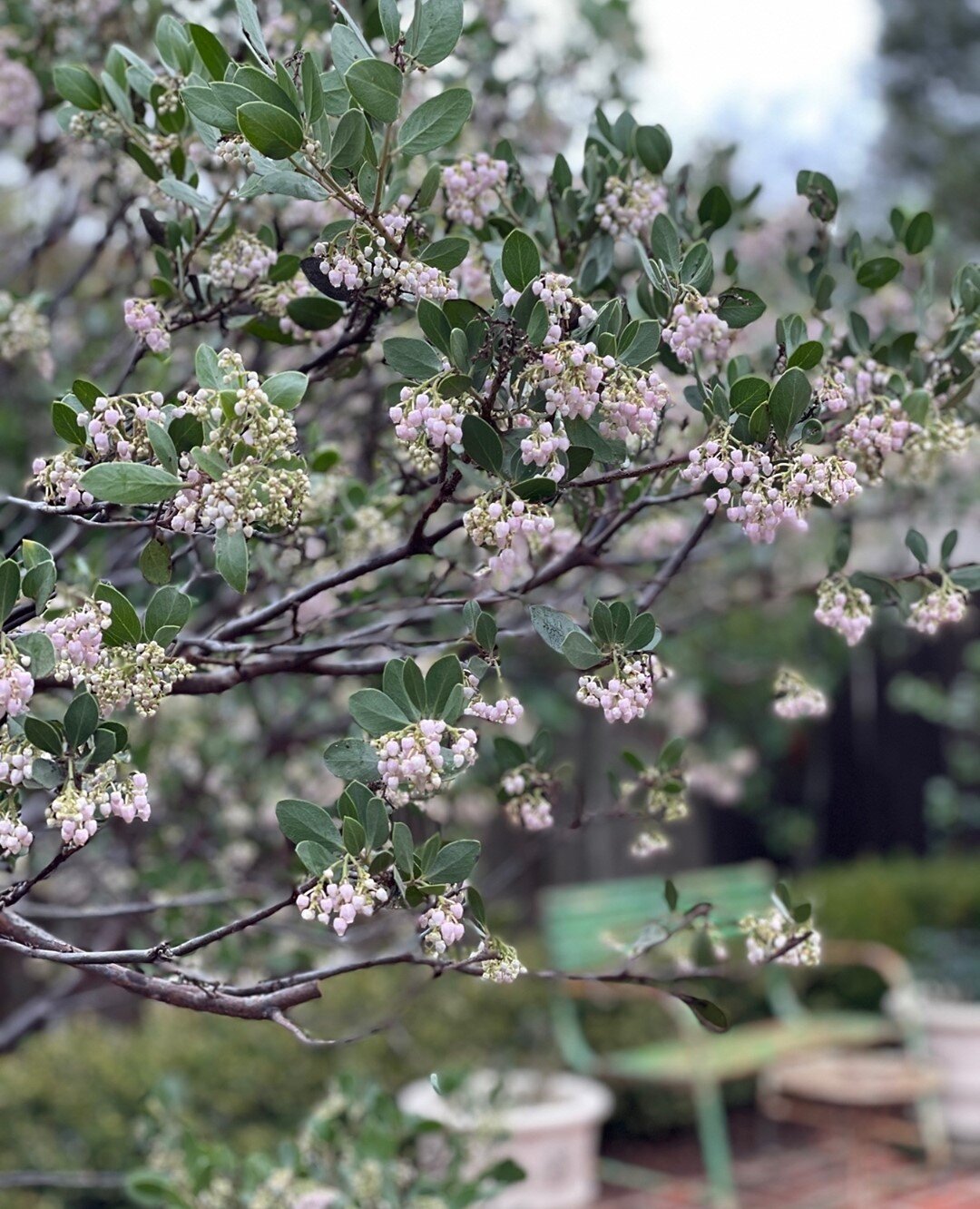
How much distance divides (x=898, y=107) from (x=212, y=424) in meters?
13.4

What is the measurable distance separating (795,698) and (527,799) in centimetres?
35

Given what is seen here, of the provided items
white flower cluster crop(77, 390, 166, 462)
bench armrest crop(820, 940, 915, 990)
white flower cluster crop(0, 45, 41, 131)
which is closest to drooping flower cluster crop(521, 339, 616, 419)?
white flower cluster crop(77, 390, 166, 462)

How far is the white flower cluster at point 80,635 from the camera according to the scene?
1.01m

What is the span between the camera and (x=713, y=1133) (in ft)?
13.3

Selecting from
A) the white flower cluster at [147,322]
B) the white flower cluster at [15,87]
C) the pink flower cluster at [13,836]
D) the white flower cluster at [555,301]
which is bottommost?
the pink flower cluster at [13,836]

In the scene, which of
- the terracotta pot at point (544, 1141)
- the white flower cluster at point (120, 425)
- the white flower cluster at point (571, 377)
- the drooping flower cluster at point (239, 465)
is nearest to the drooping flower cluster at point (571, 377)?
the white flower cluster at point (571, 377)

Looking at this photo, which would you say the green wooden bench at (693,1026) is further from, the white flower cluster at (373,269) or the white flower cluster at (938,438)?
the white flower cluster at (373,269)

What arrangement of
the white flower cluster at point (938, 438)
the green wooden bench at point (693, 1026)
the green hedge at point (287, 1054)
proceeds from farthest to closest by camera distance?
the green wooden bench at point (693, 1026)
the green hedge at point (287, 1054)
the white flower cluster at point (938, 438)

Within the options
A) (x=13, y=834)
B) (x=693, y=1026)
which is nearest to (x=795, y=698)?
(x=13, y=834)

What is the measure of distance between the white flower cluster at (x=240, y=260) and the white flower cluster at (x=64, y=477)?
377mm

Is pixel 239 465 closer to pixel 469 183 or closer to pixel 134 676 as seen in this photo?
pixel 134 676

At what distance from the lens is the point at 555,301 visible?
1064 millimetres

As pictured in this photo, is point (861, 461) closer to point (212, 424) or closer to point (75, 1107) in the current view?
point (212, 424)

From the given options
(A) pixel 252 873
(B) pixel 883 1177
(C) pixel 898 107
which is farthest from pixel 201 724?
(C) pixel 898 107
